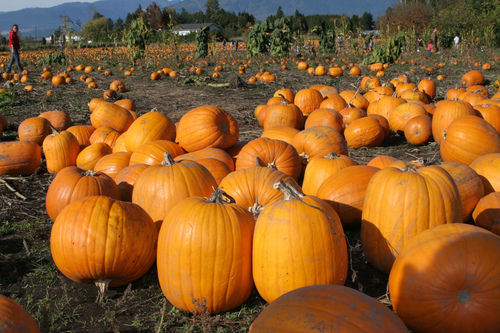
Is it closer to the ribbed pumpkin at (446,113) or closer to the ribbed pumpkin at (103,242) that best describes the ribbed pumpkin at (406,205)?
the ribbed pumpkin at (103,242)

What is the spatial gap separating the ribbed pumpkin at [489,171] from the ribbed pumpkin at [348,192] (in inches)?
38.1

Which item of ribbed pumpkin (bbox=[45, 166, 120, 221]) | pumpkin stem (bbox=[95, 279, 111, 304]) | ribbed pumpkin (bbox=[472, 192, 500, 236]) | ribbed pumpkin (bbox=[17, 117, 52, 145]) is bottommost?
pumpkin stem (bbox=[95, 279, 111, 304])

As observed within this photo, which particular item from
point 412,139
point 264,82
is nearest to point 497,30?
point 264,82

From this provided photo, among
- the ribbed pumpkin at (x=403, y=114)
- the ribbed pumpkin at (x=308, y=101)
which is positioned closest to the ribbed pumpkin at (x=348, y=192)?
the ribbed pumpkin at (x=403, y=114)

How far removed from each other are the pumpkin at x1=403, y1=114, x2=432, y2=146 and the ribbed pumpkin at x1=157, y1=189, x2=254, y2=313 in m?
4.36

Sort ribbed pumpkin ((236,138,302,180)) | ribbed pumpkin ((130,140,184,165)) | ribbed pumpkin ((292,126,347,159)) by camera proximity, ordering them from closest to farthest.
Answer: ribbed pumpkin ((236,138,302,180)) → ribbed pumpkin ((130,140,184,165)) → ribbed pumpkin ((292,126,347,159))

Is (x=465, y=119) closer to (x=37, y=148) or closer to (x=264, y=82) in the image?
(x=37, y=148)

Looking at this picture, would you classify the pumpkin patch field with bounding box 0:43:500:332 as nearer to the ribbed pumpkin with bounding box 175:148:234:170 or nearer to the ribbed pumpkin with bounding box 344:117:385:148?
the ribbed pumpkin with bounding box 175:148:234:170

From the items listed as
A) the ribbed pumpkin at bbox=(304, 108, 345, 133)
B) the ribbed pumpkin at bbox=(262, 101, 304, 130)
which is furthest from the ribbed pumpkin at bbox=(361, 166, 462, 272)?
the ribbed pumpkin at bbox=(262, 101, 304, 130)

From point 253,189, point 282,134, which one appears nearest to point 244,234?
point 253,189

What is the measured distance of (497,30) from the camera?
28203mm

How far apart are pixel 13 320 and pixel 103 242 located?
0.93 metres

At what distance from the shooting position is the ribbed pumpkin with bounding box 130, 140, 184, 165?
4.15 m

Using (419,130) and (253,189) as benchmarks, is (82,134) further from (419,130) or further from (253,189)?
(419,130)
